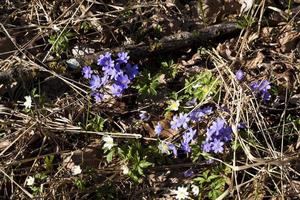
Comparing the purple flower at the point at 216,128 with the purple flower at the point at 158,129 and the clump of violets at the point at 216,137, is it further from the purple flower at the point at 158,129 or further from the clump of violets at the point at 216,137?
the purple flower at the point at 158,129

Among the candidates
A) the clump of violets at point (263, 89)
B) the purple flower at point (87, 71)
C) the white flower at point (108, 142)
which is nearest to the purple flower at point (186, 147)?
the white flower at point (108, 142)

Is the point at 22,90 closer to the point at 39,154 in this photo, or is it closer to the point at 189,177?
the point at 39,154

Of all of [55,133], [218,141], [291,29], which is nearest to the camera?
[218,141]

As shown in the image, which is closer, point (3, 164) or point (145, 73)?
point (3, 164)

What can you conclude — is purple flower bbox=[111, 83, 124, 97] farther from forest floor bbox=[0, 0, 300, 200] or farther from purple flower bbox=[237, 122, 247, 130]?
purple flower bbox=[237, 122, 247, 130]

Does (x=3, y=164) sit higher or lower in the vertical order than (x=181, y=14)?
lower

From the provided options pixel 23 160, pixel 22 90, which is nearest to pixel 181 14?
pixel 22 90

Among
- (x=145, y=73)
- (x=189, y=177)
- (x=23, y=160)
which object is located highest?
(x=145, y=73)
